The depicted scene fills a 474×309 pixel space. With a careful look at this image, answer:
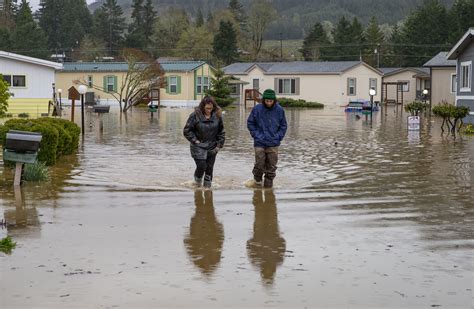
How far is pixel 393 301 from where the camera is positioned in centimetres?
656

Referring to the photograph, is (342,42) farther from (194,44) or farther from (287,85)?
(287,85)

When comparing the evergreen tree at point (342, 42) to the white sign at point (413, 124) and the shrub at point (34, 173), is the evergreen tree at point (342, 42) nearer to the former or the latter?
the white sign at point (413, 124)

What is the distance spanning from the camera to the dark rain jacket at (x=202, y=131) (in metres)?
13.3

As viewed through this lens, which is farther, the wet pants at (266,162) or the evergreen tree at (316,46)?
the evergreen tree at (316,46)

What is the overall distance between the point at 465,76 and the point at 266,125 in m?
25.8

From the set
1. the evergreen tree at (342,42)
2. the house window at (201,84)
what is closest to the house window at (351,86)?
the house window at (201,84)

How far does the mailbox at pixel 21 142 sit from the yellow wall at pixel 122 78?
5553 cm

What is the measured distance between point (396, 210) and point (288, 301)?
16.6 feet

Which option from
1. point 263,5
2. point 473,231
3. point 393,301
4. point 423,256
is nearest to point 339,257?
point 423,256

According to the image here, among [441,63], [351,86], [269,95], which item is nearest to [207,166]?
[269,95]

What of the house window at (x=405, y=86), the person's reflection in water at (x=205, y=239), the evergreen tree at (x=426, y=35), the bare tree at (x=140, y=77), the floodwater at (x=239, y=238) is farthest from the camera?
the evergreen tree at (x=426, y=35)

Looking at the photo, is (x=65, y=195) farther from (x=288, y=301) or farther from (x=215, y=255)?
(x=288, y=301)

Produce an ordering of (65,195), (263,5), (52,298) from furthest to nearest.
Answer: (263,5), (65,195), (52,298)

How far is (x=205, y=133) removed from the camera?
13.3 metres
